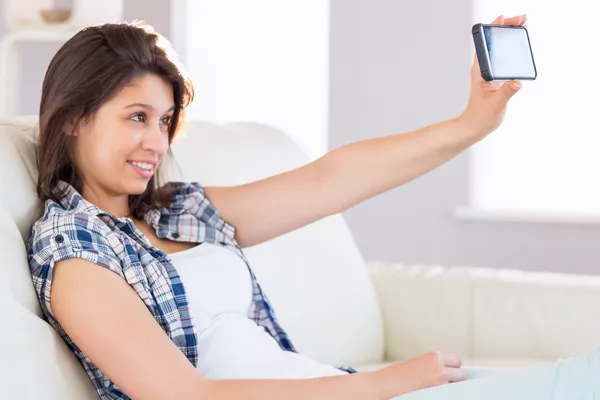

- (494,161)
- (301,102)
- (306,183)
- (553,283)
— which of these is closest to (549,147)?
(494,161)

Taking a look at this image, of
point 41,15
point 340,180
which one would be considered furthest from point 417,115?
point 340,180

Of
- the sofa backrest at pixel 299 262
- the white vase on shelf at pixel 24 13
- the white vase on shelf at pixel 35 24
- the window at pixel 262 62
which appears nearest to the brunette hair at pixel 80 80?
the sofa backrest at pixel 299 262

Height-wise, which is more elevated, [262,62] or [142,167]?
[142,167]

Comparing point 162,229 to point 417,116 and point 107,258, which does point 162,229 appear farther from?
point 417,116

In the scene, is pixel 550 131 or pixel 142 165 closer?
pixel 142 165

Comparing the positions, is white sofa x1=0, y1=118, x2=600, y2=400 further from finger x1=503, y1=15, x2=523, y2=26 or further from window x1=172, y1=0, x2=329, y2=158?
window x1=172, y1=0, x2=329, y2=158

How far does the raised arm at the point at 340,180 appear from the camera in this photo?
64.9 inches

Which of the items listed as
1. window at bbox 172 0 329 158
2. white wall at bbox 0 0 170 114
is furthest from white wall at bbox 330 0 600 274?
white wall at bbox 0 0 170 114

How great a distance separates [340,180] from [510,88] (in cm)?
32

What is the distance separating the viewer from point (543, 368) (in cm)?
114

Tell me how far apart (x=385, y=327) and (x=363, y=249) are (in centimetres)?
162

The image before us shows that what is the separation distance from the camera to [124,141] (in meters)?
1.51

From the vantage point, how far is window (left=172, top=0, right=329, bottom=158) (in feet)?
13.9

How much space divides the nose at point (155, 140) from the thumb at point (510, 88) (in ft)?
1.66
